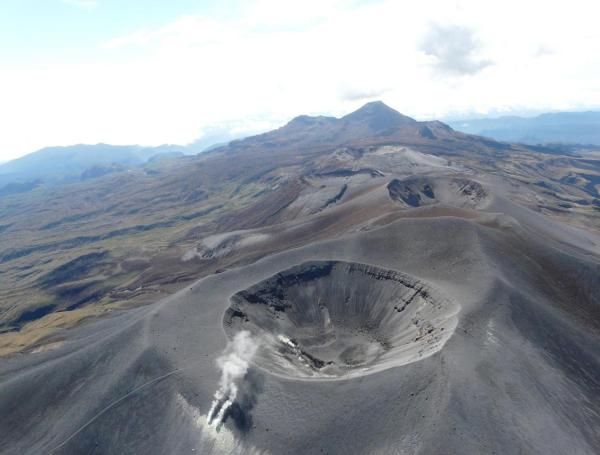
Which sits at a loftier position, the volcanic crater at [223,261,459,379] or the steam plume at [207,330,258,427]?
the steam plume at [207,330,258,427]

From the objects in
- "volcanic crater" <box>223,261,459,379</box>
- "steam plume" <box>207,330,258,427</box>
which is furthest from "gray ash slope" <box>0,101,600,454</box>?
"steam plume" <box>207,330,258,427</box>

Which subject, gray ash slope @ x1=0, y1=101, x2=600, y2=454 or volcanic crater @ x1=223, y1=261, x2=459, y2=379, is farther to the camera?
volcanic crater @ x1=223, y1=261, x2=459, y2=379

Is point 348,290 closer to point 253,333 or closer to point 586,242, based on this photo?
point 253,333

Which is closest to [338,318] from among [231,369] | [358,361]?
[358,361]

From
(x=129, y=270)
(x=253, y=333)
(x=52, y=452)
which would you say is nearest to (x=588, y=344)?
(x=253, y=333)

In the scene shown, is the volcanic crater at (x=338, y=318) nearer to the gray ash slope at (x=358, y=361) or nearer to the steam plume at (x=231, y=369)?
the gray ash slope at (x=358, y=361)

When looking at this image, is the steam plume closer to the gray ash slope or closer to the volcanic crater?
the gray ash slope
